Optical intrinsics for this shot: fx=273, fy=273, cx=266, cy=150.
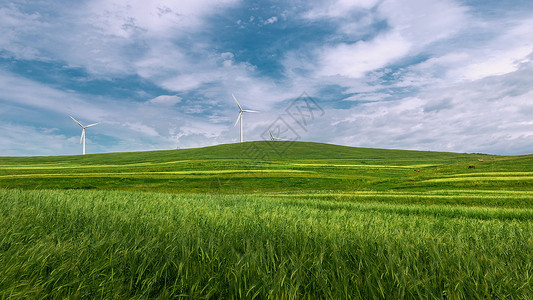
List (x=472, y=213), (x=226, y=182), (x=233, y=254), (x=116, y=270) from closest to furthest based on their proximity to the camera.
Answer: (x=116, y=270), (x=233, y=254), (x=472, y=213), (x=226, y=182)

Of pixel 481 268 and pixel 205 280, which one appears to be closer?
pixel 205 280

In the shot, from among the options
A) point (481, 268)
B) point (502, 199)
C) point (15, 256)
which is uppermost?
point (15, 256)

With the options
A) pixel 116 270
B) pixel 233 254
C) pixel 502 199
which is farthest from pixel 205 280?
pixel 502 199

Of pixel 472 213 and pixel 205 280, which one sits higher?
pixel 205 280

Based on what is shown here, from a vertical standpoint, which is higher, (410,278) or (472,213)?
(410,278)

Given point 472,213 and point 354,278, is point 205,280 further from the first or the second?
point 472,213

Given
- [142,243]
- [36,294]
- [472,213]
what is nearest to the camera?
[36,294]

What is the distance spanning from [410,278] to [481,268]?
3.23 ft

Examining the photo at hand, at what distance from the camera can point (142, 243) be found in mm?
3494

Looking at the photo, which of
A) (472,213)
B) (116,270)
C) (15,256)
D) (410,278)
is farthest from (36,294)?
(472,213)

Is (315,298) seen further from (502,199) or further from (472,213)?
(502,199)

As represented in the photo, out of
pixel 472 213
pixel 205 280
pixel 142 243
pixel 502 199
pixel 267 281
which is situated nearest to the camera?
pixel 267 281

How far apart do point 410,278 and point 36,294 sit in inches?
124

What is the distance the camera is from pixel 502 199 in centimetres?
1559
